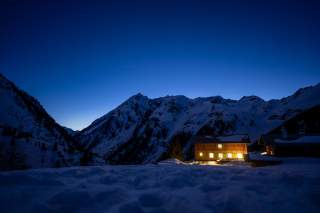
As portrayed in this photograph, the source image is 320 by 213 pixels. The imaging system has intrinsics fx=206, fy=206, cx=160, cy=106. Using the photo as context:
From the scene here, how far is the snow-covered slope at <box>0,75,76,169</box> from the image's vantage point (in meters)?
51.6

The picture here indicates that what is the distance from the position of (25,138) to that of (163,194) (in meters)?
70.9

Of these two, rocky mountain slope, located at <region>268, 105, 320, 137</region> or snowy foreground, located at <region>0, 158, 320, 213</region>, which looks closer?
snowy foreground, located at <region>0, 158, 320, 213</region>

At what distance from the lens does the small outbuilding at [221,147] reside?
174 ft

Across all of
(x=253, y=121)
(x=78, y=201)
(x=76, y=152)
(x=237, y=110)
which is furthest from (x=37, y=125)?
(x=237, y=110)

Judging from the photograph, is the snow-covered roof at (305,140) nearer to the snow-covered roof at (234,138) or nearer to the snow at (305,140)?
the snow at (305,140)

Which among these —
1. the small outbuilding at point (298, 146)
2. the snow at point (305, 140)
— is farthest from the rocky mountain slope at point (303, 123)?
the small outbuilding at point (298, 146)

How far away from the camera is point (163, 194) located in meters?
4.49

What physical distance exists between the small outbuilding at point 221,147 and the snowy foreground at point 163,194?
5124 centimetres

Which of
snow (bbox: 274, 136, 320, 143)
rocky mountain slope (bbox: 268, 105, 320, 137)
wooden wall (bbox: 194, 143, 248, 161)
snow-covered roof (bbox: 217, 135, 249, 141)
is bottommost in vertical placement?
wooden wall (bbox: 194, 143, 248, 161)

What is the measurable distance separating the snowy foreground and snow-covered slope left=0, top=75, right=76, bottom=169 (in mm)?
50206

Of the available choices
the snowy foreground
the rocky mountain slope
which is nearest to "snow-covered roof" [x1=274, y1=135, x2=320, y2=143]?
the snowy foreground

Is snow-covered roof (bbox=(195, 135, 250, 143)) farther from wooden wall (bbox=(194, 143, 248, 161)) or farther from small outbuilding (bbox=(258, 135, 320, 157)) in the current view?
small outbuilding (bbox=(258, 135, 320, 157))

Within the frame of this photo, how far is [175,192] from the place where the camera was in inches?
182

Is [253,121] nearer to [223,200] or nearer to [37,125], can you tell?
[37,125]
